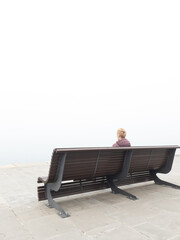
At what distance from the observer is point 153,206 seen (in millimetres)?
4039

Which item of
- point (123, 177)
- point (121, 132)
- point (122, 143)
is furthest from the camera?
point (121, 132)

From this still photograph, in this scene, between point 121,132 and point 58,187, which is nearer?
point 58,187

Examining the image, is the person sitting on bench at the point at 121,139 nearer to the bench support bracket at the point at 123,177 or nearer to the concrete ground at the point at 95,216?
the bench support bracket at the point at 123,177

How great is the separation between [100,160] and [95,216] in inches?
37.2

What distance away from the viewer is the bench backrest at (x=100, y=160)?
149 inches

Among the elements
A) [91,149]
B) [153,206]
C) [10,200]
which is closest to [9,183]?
[10,200]

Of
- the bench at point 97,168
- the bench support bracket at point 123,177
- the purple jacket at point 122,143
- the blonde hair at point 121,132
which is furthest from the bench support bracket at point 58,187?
the blonde hair at point 121,132

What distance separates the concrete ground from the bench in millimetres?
208

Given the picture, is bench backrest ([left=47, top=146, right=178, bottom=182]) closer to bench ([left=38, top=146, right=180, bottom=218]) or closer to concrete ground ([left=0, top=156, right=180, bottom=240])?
bench ([left=38, top=146, right=180, bottom=218])

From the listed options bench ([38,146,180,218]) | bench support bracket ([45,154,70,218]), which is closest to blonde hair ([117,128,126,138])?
bench ([38,146,180,218])

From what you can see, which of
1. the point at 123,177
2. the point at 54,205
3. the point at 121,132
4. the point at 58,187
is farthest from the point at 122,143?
the point at 54,205

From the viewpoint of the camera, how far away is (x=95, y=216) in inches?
140

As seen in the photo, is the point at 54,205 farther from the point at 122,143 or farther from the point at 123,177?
the point at 122,143

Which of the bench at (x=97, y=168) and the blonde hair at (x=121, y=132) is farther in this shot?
the blonde hair at (x=121, y=132)
